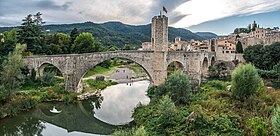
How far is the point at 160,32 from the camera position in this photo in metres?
24.3

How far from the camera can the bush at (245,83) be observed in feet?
53.3

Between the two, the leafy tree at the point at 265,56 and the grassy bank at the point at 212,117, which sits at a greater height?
the leafy tree at the point at 265,56

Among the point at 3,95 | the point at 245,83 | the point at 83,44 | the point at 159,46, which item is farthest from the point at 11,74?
the point at 83,44

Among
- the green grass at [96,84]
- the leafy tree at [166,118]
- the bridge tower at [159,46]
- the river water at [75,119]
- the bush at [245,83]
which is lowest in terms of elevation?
the river water at [75,119]

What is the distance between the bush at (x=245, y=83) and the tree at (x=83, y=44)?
2606 centimetres

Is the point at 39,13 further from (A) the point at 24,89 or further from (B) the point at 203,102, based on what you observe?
(B) the point at 203,102

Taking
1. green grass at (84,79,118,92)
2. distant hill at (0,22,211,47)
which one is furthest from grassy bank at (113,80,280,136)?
distant hill at (0,22,211,47)

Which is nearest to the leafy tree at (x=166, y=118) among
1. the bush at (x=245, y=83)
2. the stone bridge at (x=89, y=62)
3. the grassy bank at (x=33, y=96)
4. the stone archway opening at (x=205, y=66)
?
the bush at (x=245, y=83)

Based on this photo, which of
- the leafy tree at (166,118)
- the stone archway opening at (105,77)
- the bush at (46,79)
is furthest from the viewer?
the stone archway opening at (105,77)

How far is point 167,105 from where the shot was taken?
13.0 meters

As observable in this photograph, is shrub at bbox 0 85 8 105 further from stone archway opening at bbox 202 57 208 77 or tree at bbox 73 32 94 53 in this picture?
stone archway opening at bbox 202 57 208 77

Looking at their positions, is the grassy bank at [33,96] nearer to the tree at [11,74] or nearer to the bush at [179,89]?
the tree at [11,74]

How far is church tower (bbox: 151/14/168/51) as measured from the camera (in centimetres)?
2409

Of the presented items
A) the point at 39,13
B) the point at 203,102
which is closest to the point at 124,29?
the point at 39,13
